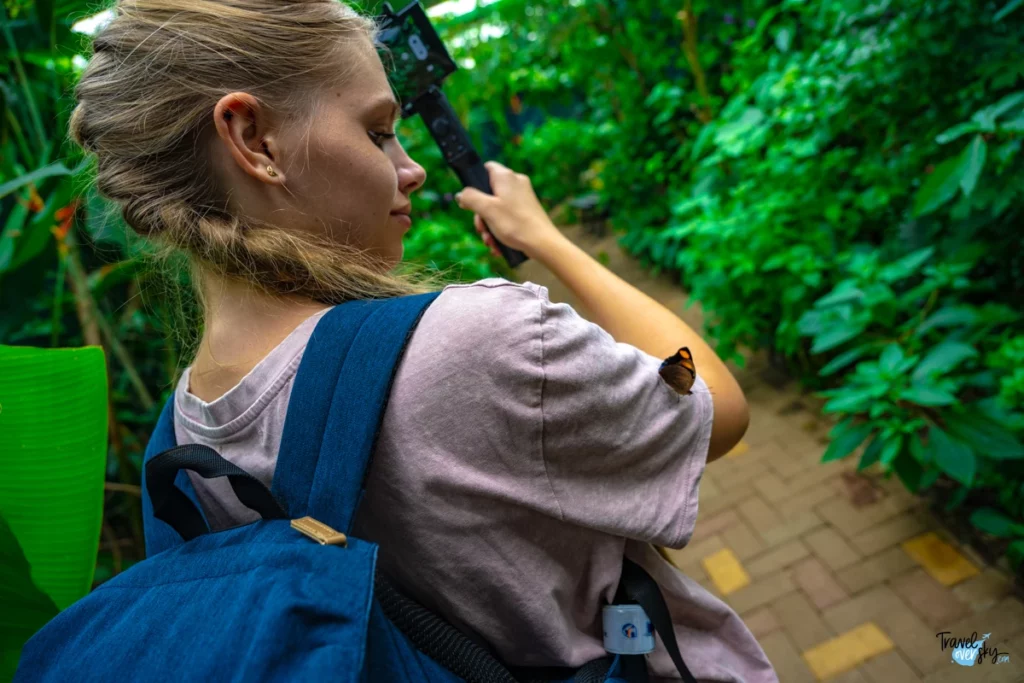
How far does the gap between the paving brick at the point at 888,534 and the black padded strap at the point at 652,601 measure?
1.36 metres

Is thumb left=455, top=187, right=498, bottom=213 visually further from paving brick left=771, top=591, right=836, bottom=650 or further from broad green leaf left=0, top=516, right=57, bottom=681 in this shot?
paving brick left=771, top=591, right=836, bottom=650

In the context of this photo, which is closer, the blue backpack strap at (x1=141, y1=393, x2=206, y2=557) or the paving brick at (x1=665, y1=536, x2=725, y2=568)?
the blue backpack strap at (x1=141, y1=393, x2=206, y2=557)

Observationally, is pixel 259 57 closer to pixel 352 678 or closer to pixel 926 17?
pixel 352 678

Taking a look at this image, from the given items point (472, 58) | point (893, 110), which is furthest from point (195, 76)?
point (472, 58)

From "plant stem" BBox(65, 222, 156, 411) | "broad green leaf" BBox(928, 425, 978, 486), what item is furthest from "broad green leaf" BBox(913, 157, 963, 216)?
"plant stem" BBox(65, 222, 156, 411)

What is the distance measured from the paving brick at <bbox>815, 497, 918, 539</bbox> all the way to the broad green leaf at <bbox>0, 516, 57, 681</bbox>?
6.53ft

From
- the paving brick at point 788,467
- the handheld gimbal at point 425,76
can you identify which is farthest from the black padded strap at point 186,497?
the paving brick at point 788,467

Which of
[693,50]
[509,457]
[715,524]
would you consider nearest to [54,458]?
[509,457]

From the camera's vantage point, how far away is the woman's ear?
28.7 inches

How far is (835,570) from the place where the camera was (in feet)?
6.44

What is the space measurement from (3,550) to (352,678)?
0.58 m

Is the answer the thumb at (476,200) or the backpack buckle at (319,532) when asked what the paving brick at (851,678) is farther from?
the backpack buckle at (319,532)

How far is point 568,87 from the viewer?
4809mm

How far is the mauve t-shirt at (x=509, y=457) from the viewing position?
64 cm
